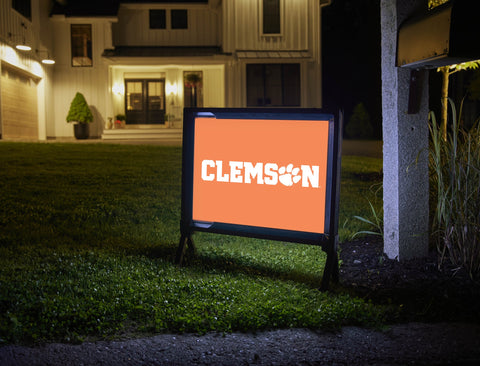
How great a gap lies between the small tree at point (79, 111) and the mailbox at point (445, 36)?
69.0 feet

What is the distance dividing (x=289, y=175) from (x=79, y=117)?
822 inches

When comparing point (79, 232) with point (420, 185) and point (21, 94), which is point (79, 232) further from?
point (21, 94)

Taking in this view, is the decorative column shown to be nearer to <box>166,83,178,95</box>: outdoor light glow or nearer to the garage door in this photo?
the garage door

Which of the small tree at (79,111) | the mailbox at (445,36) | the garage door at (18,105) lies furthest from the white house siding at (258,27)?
the mailbox at (445,36)

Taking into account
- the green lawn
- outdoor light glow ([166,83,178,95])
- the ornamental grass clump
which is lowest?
the green lawn

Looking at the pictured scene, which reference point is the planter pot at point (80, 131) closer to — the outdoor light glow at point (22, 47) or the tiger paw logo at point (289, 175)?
the outdoor light glow at point (22, 47)

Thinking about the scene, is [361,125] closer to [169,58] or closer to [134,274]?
[169,58]

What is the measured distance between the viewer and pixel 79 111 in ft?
76.6

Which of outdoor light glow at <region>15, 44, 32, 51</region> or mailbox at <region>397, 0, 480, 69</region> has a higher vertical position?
outdoor light glow at <region>15, 44, 32, 51</region>

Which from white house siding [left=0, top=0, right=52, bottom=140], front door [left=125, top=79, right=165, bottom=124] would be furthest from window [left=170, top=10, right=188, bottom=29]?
white house siding [left=0, top=0, right=52, bottom=140]

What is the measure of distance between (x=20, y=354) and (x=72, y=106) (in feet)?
73.0

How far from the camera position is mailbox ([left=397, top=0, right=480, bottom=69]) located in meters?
3.60

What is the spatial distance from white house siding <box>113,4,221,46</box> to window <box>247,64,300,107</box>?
2.91 metres

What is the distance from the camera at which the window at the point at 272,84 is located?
84.6ft
